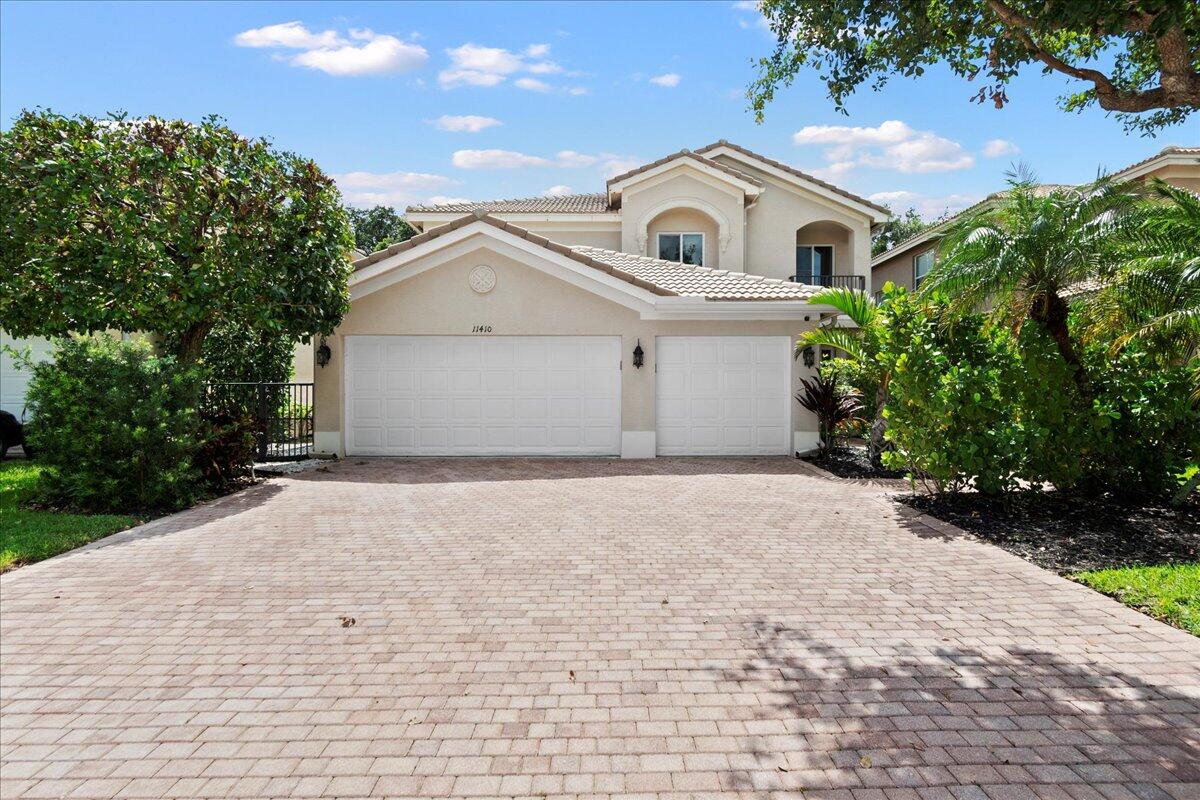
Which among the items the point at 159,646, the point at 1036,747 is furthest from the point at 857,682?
the point at 159,646

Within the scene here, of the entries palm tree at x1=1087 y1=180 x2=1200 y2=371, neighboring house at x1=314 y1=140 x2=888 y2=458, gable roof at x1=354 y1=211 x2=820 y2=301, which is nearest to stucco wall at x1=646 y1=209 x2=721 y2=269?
gable roof at x1=354 y1=211 x2=820 y2=301

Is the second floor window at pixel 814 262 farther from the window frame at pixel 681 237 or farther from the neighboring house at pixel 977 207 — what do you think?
the window frame at pixel 681 237

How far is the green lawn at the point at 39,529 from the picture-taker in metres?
6.44

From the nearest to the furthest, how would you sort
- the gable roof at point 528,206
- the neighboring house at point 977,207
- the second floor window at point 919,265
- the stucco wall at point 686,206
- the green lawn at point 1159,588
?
the green lawn at point 1159,588
the neighboring house at point 977,207
the stucco wall at point 686,206
the gable roof at point 528,206
the second floor window at point 919,265

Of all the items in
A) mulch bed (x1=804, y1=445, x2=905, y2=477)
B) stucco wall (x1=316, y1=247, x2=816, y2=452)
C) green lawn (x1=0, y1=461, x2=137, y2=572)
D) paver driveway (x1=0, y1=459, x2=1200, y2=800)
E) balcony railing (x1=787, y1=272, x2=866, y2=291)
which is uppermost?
balcony railing (x1=787, y1=272, x2=866, y2=291)

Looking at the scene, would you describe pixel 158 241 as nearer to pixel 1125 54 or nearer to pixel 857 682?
pixel 857 682

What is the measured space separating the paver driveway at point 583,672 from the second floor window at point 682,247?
1533 centimetres

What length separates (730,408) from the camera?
46.3 ft

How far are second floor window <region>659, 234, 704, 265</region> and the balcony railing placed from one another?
10.9ft

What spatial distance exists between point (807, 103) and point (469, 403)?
850 centimetres

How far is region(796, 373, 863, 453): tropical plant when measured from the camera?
13.5m

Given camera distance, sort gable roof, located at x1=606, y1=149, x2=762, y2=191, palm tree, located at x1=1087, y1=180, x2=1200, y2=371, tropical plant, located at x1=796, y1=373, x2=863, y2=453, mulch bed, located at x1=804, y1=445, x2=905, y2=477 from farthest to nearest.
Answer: gable roof, located at x1=606, y1=149, x2=762, y2=191 < tropical plant, located at x1=796, y1=373, x2=863, y2=453 < mulch bed, located at x1=804, y1=445, x2=905, y2=477 < palm tree, located at x1=1087, y1=180, x2=1200, y2=371

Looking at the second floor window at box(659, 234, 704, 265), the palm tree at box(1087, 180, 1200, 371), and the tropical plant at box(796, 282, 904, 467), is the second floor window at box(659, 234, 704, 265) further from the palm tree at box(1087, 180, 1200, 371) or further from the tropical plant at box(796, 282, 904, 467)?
the palm tree at box(1087, 180, 1200, 371)

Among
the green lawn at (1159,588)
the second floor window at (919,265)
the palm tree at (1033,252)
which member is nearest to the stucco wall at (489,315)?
the palm tree at (1033,252)
